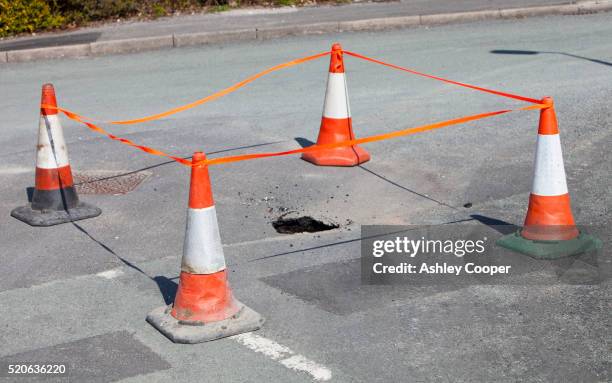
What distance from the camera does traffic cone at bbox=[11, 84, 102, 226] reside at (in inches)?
313

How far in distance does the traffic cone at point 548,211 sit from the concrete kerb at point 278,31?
1007cm

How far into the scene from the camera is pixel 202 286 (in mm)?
5910

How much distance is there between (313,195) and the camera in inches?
331

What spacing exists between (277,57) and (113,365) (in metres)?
9.87

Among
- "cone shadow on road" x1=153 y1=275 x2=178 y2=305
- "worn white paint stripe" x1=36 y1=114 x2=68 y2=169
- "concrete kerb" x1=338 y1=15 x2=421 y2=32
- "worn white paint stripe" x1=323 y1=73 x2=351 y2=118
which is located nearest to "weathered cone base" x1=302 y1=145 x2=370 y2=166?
"worn white paint stripe" x1=323 y1=73 x2=351 y2=118

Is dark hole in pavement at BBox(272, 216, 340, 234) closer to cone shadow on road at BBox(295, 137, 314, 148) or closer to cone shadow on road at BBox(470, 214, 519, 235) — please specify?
cone shadow on road at BBox(470, 214, 519, 235)

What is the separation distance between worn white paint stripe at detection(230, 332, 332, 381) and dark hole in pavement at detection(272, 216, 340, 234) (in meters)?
1.95

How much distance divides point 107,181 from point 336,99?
7.10ft

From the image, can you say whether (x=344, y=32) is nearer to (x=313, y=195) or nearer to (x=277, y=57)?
(x=277, y=57)

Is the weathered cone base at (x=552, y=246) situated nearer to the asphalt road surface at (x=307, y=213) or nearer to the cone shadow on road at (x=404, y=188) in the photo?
the asphalt road surface at (x=307, y=213)

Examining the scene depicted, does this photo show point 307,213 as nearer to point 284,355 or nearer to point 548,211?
point 548,211

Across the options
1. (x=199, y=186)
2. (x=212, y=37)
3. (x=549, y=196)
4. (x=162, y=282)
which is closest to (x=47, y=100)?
(x=162, y=282)

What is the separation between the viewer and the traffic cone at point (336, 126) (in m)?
9.20

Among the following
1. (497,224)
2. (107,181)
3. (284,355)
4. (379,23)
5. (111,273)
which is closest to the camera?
(284,355)
